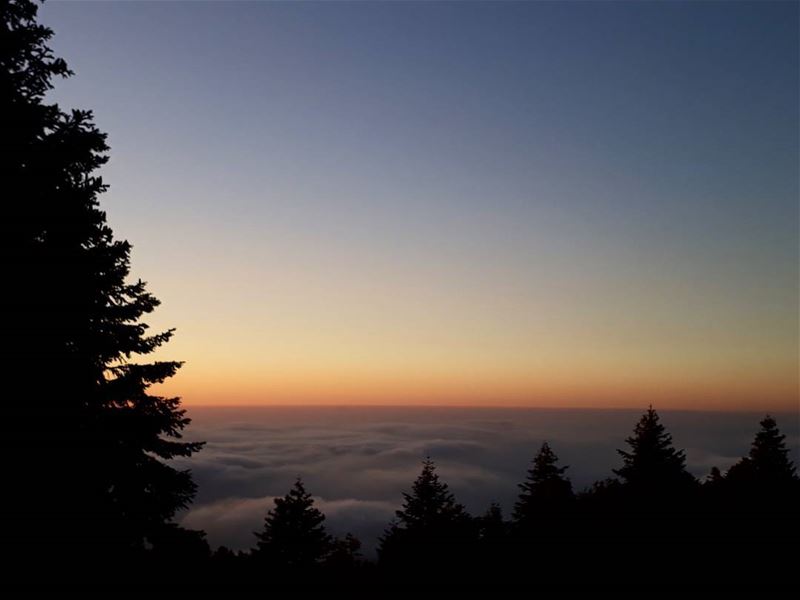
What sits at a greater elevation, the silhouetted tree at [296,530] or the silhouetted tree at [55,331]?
the silhouetted tree at [55,331]

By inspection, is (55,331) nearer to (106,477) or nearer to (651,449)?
(106,477)

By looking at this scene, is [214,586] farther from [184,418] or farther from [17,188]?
[17,188]

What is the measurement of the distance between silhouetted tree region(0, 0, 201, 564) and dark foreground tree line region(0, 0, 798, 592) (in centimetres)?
3

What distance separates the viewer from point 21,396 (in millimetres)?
8844

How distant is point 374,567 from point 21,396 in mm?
9182

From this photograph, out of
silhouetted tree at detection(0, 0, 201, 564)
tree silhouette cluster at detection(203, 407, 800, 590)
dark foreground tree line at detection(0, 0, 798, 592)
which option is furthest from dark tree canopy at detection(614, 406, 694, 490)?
silhouetted tree at detection(0, 0, 201, 564)

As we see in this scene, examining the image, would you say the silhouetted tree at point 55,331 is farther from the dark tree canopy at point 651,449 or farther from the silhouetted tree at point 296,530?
the dark tree canopy at point 651,449

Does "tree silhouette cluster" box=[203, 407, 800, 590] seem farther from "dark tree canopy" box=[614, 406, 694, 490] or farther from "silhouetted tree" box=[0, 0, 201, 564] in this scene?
"dark tree canopy" box=[614, 406, 694, 490]

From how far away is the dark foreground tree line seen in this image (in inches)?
349

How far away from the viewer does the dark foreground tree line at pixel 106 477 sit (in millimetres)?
8867

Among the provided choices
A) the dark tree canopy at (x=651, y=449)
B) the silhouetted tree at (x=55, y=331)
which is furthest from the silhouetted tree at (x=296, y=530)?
the silhouetted tree at (x=55, y=331)

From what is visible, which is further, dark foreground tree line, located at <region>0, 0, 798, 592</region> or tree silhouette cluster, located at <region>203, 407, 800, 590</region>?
tree silhouette cluster, located at <region>203, 407, 800, 590</region>

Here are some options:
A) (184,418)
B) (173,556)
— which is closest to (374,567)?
(173,556)

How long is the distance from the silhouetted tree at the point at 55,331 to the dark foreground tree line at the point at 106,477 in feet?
0.09
